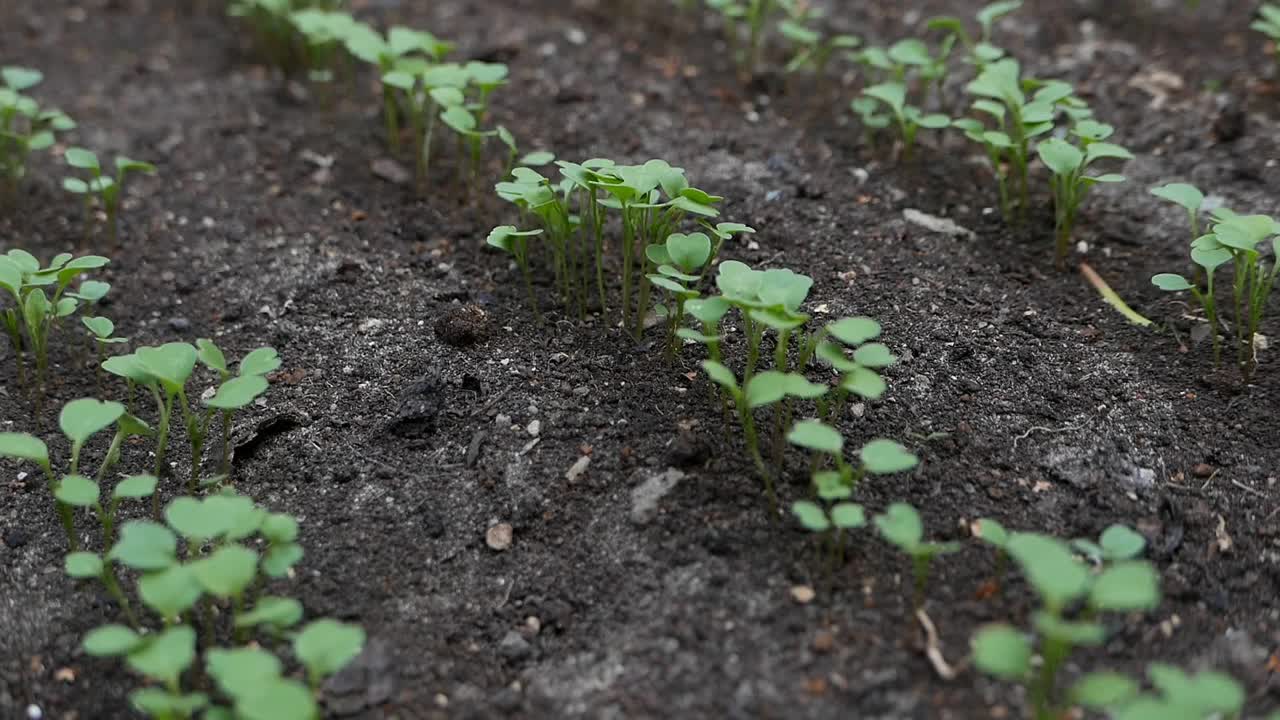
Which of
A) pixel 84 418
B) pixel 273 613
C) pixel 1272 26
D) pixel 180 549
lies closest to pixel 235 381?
pixel 84 418

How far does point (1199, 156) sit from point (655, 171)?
59.9 inches

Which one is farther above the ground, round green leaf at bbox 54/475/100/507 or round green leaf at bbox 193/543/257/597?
round green leaf at bbox 193/543/257/597

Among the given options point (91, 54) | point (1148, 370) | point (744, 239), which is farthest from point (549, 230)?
point (91, 54)

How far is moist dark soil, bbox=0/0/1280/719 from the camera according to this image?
5.09 ft

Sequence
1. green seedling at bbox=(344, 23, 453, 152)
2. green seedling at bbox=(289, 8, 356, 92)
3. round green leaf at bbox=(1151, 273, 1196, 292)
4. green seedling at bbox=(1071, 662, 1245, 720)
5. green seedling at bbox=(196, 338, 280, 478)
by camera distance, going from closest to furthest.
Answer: green seedling at bbox=(1071, 662, 1245, 720) → green seedling at bbox=(196, 338, 280, 478) → round green leaf at bbox=(1151, 273, 1196, 292) → green seedling at bbox=(344, 23, 453, 152) → green seedling at bbox=(289, 8, 356, 92)

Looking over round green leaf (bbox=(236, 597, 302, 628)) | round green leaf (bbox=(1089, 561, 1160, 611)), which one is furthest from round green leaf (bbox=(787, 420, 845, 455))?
round green leaf (bbox=(236, 597, 302, 628))

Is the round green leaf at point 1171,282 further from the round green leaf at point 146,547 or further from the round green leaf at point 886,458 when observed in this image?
the round green leaf at point 146,547

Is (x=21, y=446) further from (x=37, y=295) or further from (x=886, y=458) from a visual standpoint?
(x=886, y=458)

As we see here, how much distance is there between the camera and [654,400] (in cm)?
194

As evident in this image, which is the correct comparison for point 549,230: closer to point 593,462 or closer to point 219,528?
point 593,462

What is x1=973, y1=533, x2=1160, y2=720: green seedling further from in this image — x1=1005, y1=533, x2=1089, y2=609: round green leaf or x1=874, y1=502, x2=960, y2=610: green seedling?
x1=874, y1=502, x2=960, y2=610: green seedling

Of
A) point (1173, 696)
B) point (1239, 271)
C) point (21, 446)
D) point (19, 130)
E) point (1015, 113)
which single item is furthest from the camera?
point (19, 130)

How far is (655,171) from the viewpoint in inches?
73.9

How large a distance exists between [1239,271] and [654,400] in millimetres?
1071
